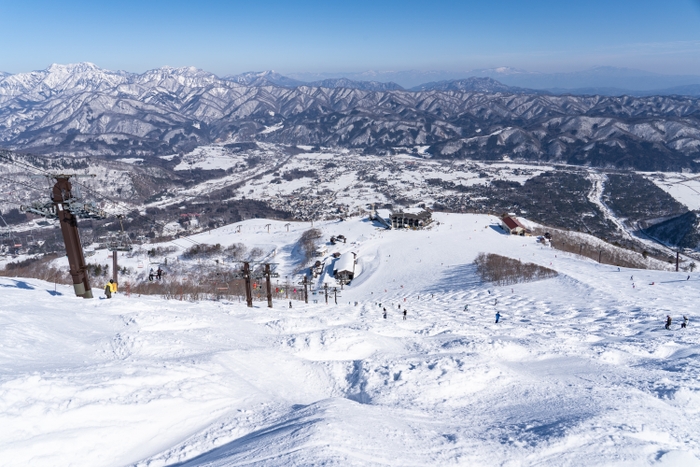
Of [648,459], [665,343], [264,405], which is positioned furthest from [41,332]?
[665,343]

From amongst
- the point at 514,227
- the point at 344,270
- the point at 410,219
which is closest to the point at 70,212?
the point at 344,270

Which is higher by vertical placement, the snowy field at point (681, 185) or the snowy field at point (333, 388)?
the snowy field at point (333, 388)

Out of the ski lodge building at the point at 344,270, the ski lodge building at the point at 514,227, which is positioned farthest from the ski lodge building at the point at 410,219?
the ski lodge building at the point at 344,270

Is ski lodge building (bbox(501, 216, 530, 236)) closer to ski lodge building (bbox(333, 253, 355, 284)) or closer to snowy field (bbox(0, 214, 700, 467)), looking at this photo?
ski lodge building (bbox(333, 253, 355, 284))

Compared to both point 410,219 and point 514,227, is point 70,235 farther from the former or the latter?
point 514,227

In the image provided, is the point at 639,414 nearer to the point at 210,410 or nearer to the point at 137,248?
the point at 210,410

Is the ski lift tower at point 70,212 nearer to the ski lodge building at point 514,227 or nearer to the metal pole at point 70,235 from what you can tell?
the metal pole at point 70,235
